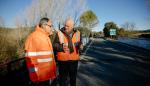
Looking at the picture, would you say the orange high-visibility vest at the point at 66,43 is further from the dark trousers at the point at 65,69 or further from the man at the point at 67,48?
the dark trousers at the point at 65,69

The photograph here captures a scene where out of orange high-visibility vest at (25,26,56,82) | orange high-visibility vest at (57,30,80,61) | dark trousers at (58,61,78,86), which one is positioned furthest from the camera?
dark trousers at (58,61,78,86)

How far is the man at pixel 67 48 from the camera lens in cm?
508

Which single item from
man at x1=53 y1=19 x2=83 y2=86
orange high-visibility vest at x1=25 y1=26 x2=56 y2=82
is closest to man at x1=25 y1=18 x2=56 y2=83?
orange high-visibility vest at x1=25 y1=26 x2=56 y2=82

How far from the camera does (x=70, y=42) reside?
16.8 feet

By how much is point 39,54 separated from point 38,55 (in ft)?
0.09

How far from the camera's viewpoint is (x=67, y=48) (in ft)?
16.8

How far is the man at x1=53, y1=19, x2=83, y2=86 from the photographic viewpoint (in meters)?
5.08

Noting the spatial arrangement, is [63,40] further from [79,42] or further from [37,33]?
[37,33]

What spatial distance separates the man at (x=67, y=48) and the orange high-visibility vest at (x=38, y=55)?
1062 mm

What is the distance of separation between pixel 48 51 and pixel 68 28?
4.47 ft

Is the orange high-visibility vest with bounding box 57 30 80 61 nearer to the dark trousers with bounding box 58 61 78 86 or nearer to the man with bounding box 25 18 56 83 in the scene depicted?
the dark trousers with bounding box 58 61 78 86

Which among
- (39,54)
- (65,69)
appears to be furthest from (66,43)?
(39,54)

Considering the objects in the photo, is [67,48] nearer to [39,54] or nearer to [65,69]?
[65,69]

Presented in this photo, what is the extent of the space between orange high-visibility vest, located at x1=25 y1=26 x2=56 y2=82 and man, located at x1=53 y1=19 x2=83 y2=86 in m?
1.06
